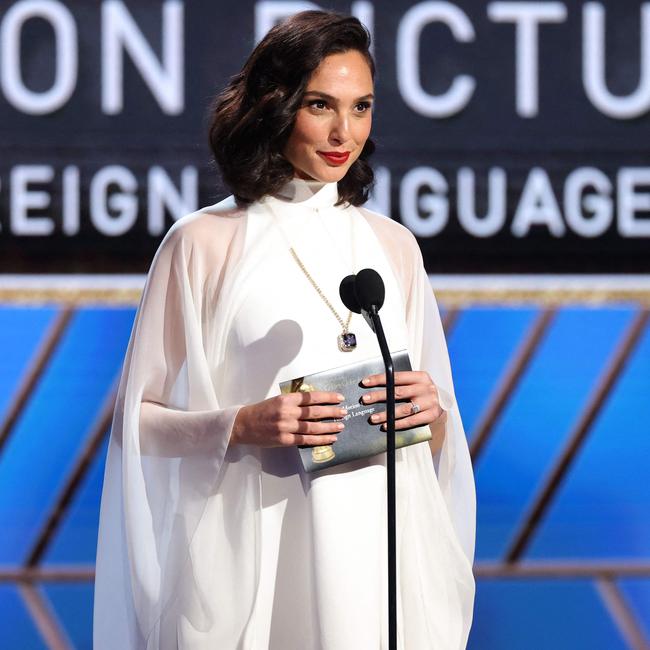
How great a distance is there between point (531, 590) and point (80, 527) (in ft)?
4.39

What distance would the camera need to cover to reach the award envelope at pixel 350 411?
5.37ft

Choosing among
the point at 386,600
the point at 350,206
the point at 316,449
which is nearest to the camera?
the point at 316,449

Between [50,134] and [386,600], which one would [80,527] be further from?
[386,600]

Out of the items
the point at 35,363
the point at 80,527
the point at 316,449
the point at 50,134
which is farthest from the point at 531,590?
the point at 316,449

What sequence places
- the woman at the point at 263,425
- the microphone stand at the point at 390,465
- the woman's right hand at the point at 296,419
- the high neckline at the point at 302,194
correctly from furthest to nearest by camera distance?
the high neckline at the point at 302,194, the woman at the point at 263,425, the woman's right hand at the point at 296,419, the microphone stand at the point at 390,465

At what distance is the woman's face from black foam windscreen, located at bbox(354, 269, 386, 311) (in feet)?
1.06

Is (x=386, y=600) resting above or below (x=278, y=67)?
below

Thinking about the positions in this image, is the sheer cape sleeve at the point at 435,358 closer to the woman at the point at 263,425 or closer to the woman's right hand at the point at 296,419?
the woman at the point at 263,425

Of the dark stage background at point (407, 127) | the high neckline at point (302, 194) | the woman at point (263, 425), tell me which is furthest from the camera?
the dark stage background at point (407, 127)

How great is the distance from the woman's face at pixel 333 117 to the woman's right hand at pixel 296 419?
38cm

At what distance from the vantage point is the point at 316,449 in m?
1.65

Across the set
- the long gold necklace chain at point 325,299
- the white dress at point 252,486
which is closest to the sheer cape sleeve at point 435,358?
the white dress at point 252,486

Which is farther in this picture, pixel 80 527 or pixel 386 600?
pixel 80 527

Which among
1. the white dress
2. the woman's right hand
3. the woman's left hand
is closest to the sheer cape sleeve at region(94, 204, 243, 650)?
the white dress
